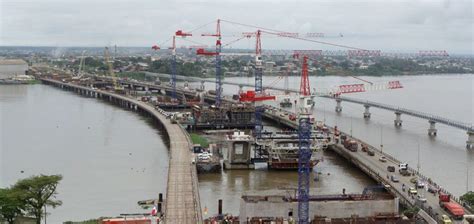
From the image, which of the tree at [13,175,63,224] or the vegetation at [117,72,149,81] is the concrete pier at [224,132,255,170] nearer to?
the tree at [13,175,63,224]

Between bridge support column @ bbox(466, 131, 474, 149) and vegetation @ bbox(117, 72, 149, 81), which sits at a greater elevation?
vegetation @ bbox(117, 72, 149, 81)

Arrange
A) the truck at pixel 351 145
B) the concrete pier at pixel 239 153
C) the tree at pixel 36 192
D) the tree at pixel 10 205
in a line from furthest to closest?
the truck at pixel 351 145
the concrete pier at pixel 239 153
the tree at pixel 36 192
the tree at pixel 10 205

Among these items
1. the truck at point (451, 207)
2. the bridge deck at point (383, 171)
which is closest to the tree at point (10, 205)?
→ the bridge deck at point (383, 171)

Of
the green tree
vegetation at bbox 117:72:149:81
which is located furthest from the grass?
vegetation at bbox 117:72:149:81

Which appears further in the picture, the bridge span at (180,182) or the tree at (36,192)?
the bridge span at (180,182)

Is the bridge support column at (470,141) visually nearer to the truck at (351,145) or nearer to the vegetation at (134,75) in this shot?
the truck at (351,145)

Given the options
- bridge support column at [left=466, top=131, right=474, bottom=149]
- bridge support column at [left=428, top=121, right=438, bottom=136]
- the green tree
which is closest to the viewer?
the green tree

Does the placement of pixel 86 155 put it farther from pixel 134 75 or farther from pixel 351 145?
pixel 134 75
